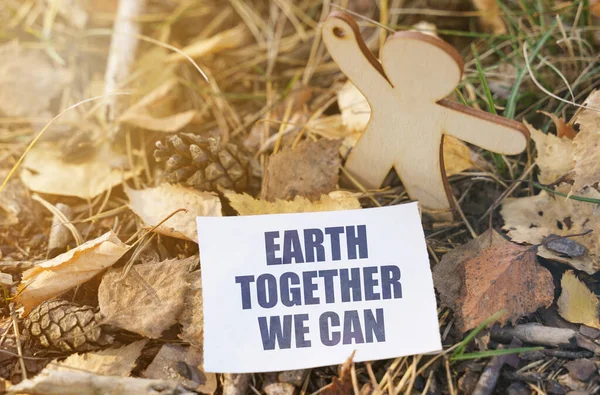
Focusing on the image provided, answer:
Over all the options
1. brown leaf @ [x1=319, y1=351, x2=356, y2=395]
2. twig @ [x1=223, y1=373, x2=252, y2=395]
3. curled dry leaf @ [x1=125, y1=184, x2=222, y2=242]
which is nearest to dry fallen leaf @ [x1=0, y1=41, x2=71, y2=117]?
curled dry leaf @ [x1=125, y1=184, x2=222, y2=242]

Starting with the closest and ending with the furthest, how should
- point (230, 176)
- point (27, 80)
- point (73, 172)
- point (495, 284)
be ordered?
point (495, 284) < point (230, 176) < point (73, 172) < point (27, 80)

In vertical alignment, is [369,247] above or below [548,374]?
above

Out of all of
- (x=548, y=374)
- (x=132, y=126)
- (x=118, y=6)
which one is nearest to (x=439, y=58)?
(x=548, y=374)

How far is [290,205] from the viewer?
1.19 m

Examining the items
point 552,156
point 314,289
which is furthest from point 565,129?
point 314,289

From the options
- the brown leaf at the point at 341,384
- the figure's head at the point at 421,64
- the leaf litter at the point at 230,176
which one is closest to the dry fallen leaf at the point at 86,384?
the leaf litter at the point at 230,176

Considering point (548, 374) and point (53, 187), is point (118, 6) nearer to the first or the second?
point (53, 187)

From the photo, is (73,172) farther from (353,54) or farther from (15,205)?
(353,54)

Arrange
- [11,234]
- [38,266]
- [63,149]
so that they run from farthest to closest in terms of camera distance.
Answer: [63,149]
[11,234]
[38,266]

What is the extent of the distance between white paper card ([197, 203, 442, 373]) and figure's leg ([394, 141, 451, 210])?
3.8 inches

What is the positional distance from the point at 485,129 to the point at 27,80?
1.37m

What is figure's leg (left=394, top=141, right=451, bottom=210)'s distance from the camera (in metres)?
1.16

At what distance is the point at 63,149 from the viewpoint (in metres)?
1.46

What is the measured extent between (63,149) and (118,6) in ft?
2.22
